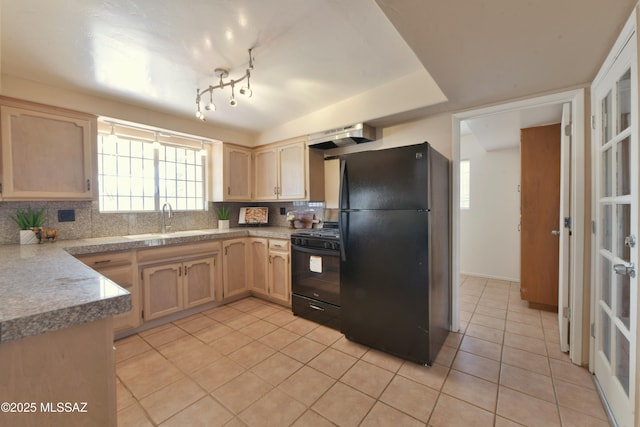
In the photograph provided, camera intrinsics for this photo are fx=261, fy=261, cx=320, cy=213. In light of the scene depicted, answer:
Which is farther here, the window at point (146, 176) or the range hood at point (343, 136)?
the window at point (146, 176)

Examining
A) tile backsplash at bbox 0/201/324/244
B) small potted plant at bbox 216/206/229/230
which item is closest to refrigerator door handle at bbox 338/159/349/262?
tile backsplash at bbox 0/201/324/244

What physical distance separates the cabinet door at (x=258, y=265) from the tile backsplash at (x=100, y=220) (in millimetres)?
773

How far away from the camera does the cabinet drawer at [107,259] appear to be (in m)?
2.19

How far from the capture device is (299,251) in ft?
9.27

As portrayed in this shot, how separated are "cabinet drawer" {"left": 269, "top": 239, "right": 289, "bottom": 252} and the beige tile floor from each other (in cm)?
81

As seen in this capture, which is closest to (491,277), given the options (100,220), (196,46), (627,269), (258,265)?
(627,269)

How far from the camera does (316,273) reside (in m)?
2.67

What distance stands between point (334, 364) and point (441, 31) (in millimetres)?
2253

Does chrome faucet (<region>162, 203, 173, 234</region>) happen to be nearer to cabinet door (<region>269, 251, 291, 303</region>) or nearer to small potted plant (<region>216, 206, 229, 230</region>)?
small potted plant (<region>216, 206, 229, 230</region>)

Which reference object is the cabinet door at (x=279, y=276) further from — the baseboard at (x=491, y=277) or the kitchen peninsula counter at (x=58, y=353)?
the baseboard at (x=491, y=277)

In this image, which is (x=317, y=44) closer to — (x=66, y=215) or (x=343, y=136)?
(x=343, y=136)

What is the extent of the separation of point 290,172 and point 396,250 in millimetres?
1872

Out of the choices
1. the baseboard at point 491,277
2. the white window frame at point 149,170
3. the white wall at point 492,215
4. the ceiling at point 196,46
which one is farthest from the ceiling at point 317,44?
the baseboard at point 491,277

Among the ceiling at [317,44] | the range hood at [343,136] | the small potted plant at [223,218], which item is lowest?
the small potted plant at [223,218]
